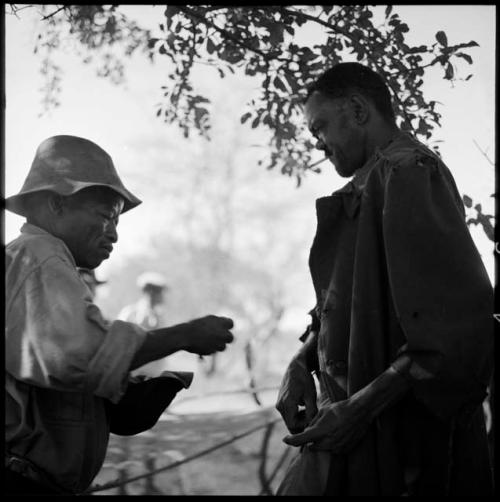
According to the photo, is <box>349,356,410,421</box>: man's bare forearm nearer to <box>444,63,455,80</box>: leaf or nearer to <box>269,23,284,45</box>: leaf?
<box>444,63,455,80</box>: leaf

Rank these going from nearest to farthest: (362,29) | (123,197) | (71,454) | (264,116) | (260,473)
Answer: (71,454)
(123,197)
(362,29)
(264,116)
(260,473)

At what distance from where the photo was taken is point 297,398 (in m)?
2.77

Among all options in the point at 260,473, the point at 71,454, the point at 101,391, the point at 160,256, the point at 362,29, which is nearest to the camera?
the point at 101,391

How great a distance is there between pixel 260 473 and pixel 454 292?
4.20 metres

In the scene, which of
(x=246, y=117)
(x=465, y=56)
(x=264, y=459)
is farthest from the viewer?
(x=264, y=459)

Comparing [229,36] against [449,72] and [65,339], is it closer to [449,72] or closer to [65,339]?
[449,72]

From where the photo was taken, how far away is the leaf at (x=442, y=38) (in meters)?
3.94

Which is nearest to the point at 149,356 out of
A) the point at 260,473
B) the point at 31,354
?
the point at 31,354

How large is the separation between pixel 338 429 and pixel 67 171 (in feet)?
4.18

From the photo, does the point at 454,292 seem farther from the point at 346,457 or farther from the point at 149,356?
the point at 149,356

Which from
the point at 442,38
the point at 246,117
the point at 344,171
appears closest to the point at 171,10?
the point at 246,117

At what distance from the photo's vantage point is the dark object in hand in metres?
2.74

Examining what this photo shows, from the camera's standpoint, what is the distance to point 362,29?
425cm

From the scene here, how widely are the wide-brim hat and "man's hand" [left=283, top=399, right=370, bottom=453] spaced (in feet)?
3.45
